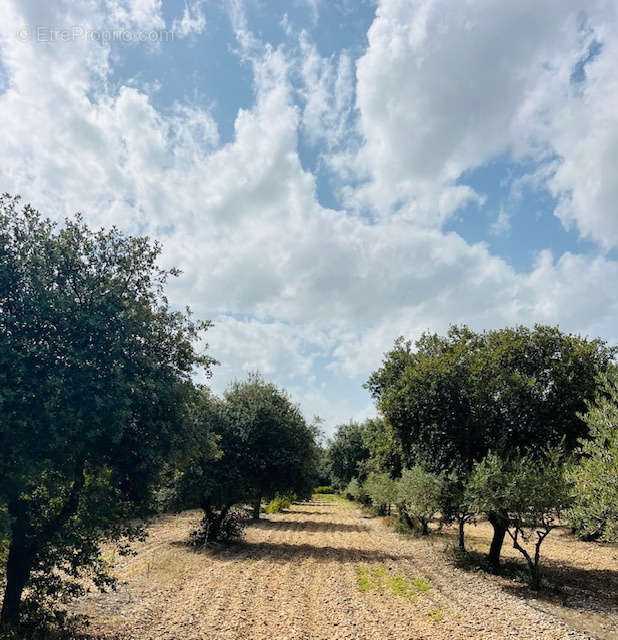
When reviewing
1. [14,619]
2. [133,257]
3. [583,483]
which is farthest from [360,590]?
[133,257]

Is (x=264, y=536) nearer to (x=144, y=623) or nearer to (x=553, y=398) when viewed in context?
(x=144, y=623)

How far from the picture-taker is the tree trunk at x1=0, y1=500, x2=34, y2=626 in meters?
11.7

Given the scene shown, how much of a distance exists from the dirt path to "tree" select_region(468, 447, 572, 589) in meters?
3.01

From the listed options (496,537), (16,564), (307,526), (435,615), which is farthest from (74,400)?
(307,526)

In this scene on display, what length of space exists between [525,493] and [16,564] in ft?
61.1

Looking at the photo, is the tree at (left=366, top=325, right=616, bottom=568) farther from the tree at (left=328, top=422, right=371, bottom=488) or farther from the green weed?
the tree at (left=328, top=422, right=371, bottom=488)

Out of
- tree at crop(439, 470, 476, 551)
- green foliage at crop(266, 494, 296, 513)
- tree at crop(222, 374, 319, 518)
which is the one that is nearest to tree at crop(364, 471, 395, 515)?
tree at crop(222, 374, 319, 518)

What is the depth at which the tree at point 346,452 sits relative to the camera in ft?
236

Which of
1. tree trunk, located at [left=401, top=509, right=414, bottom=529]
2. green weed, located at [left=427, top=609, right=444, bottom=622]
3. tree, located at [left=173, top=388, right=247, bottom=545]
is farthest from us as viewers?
tree trunk, located at [left=401, top=509, right=414, bottom=529]

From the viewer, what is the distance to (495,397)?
23000 mm

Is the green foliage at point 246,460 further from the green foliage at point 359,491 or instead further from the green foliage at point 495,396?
the green foliage at point 359,491

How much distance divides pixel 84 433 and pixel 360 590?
1322 centimetres

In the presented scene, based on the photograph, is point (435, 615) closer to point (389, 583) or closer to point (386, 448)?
point (389, 583)

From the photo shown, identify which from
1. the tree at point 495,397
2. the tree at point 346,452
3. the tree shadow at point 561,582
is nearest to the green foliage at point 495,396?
the tree at point 495,397
